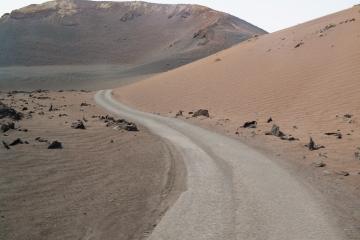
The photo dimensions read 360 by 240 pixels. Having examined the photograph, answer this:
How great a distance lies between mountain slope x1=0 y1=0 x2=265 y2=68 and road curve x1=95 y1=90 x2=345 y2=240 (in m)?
85.9

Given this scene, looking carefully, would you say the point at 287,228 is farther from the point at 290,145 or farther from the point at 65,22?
the point at 65,22

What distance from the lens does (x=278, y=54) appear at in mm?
43500

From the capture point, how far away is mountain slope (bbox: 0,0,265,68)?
116250 mm

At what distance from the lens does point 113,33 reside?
132375 millimetres

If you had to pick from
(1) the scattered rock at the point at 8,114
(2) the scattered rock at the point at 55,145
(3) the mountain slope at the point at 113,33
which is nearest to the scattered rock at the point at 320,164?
(2) the scattered rock at the point at 55,145

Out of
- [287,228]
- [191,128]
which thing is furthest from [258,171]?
[191,128]

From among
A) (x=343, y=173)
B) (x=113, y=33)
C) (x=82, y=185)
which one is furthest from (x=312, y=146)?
(x=113, y=33)

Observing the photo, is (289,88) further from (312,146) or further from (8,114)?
(8,114)

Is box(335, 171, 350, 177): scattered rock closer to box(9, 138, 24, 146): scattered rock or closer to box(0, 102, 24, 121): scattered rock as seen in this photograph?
box(9, 138, 24, 146): scattered rock

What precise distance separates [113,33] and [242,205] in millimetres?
124814

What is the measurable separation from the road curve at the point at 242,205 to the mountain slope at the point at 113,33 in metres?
85.9

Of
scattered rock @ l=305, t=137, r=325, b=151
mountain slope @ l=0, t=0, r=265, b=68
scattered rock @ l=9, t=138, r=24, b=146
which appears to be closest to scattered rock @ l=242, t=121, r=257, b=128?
scattered rock @ l=305, t=137, r=325, b=151

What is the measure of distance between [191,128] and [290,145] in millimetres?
7869

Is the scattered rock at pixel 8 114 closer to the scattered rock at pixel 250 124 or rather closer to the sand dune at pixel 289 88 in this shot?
the sand dune at pixel 289 88
